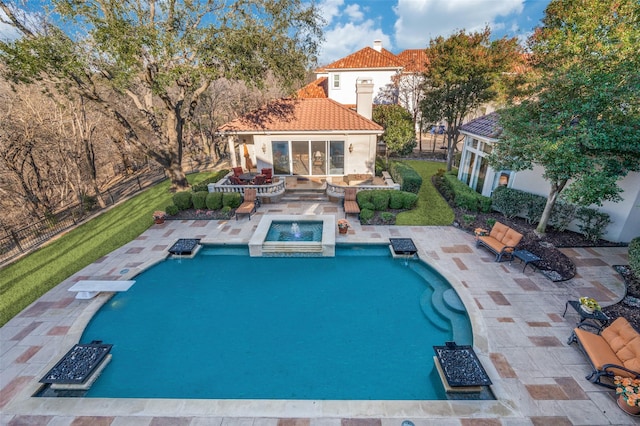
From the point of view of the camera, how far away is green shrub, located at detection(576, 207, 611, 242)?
1152cm

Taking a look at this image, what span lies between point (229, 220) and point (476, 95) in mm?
19459

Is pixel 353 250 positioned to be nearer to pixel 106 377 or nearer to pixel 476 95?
pixel 106 377

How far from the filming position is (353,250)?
1214 cm

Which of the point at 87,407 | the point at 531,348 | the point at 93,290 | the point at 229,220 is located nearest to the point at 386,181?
the point at 229,220

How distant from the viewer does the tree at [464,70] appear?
18.6m

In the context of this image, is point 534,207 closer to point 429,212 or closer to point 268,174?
point 429,212

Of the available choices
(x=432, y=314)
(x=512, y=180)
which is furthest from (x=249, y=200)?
(x=512, y=180)

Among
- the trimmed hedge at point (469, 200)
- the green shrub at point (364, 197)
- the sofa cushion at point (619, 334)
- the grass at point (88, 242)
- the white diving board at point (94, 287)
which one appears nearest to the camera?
the sofa cushion at point (619, 334)

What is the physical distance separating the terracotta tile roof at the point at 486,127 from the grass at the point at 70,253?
18194mm

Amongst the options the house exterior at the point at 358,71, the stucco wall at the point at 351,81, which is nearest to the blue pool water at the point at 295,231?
the house exterior at the point at 358,71

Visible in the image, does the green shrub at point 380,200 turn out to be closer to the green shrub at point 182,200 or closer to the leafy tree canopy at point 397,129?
the leafy tree canopy at point 397,129

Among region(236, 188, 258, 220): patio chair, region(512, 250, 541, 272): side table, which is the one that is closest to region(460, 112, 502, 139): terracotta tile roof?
→ region(512, 250, 541, 272): side table

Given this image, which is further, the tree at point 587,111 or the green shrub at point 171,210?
the green shrub at point 171,210

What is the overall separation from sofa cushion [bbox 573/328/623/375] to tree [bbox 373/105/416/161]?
55.6 feet
